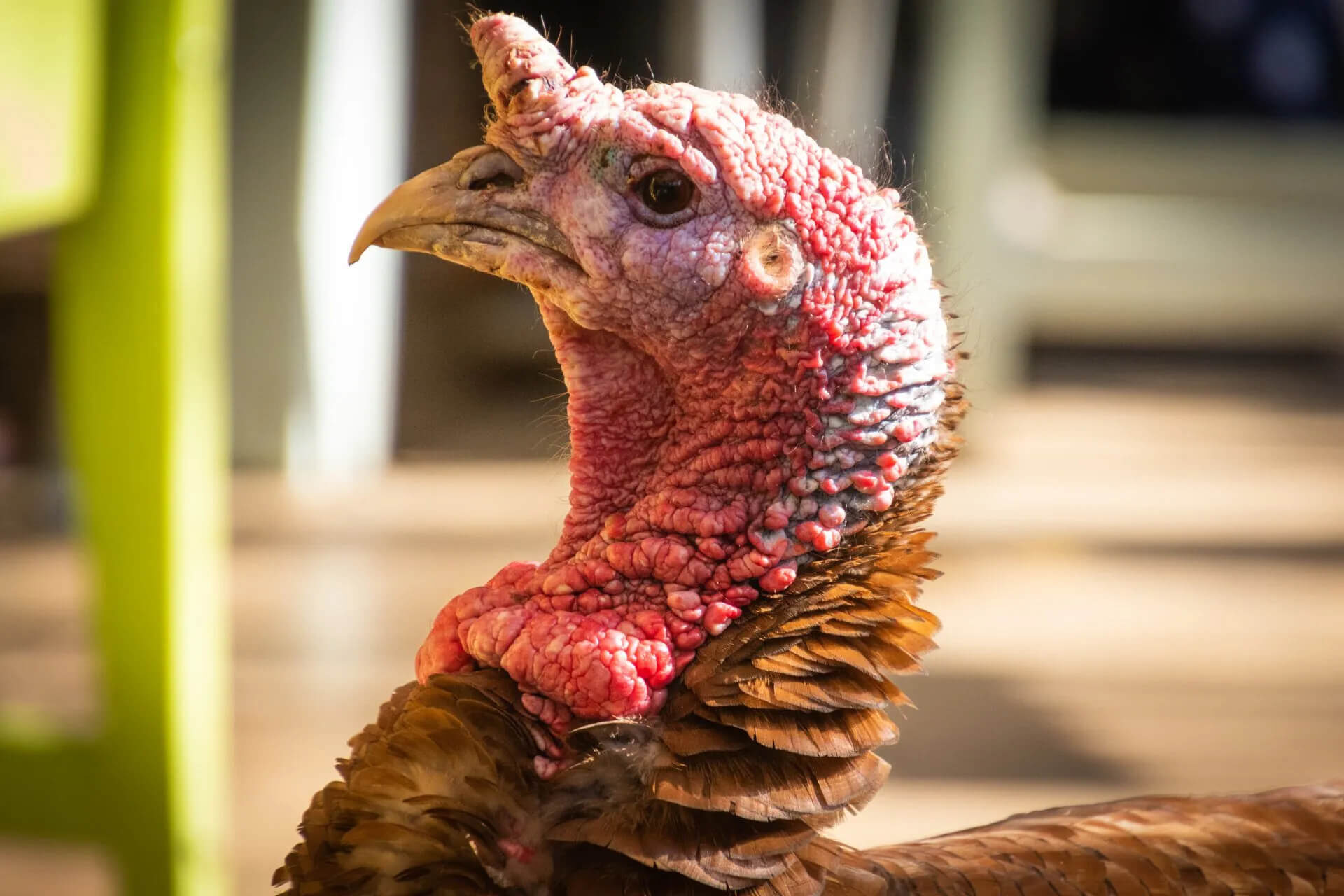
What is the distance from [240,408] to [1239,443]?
288 centimetres

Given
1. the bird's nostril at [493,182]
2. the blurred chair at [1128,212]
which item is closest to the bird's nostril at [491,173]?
the bird's nostril at [493,182]

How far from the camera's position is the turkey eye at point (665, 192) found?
2.05ft

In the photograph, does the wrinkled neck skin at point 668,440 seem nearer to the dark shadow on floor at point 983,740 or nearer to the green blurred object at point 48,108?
the green blurred object at point 48,108

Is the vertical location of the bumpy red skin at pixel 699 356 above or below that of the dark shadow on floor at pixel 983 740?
above

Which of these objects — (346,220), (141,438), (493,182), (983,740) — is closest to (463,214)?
(493,182)

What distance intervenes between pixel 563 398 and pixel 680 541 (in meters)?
0.13

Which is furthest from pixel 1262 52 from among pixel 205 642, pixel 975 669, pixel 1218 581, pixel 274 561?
pixel 205 642

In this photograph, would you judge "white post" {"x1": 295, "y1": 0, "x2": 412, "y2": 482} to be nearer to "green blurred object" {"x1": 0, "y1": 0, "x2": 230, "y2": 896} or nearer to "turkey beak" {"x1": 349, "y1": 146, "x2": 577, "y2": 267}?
"green blurred object" {"x1": 0, "y1": 0, "x2": 230, "y2": 896}

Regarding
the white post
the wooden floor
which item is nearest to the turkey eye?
the wooden floor

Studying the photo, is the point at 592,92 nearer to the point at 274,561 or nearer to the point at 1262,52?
the point at 274,561

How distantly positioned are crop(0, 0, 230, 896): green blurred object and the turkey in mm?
717

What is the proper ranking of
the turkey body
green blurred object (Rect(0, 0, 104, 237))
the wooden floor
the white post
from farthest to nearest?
1. the white post
2. the wooden floor
3. green blurred object (Rect(0, 0, 104, 237))
4. the turkey body

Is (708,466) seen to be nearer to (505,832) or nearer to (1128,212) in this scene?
(505,832)

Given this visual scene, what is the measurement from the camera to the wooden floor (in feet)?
6.82
